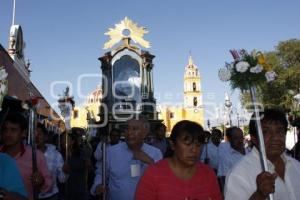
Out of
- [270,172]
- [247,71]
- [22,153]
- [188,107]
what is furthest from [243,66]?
[188,107]

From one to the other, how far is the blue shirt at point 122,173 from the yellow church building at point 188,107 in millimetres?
72650

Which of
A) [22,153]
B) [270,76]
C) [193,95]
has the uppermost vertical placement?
[193,95]

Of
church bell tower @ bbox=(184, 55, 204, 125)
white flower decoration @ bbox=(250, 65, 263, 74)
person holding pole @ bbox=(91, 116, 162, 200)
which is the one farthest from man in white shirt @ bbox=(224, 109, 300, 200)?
church bell tower @ bbox=(184, 55, 204, 125)

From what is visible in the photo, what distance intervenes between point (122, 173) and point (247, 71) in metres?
2.34

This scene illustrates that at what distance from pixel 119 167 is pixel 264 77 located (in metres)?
2.40

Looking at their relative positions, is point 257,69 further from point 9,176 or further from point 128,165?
point 128,165

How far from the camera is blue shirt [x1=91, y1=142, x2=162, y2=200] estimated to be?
5348mm

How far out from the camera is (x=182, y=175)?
3.42 meters

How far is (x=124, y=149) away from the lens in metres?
5.52

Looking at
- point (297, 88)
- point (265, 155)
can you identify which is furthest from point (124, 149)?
point (297, 88)

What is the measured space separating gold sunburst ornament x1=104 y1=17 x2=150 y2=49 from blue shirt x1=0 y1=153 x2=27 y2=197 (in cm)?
→ 3303

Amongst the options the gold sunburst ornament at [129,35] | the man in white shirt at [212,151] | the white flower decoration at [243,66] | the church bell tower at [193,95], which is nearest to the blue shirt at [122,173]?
the white flower decoration at [243,66]

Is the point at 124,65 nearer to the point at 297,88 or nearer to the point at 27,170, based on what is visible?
the point at 297,88

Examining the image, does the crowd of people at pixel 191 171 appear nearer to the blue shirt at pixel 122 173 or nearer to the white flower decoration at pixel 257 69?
the white flower decoration at pixel 257 69
